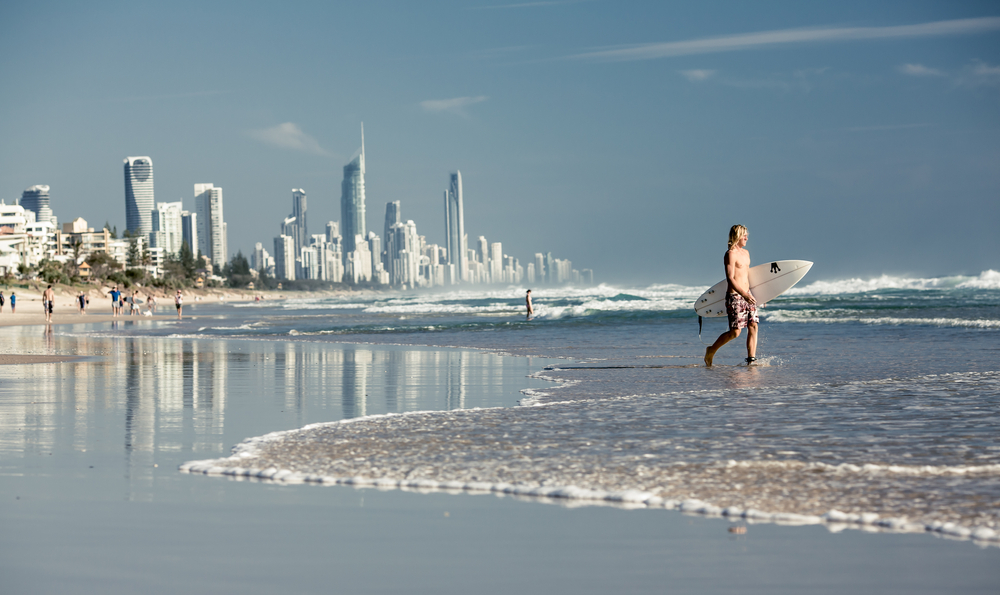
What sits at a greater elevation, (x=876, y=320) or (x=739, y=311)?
(x=739, y=311)

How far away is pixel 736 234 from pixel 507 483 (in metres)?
8.45

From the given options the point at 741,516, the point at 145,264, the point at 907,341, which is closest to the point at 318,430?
the point at 741,516

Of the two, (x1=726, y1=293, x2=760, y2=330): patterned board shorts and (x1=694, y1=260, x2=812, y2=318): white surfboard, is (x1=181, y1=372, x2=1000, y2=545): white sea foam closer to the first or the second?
(x1=726, y1=293, x2=760, y2=330): patterned board shorts

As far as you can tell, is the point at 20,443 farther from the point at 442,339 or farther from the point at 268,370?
the point at 442,339

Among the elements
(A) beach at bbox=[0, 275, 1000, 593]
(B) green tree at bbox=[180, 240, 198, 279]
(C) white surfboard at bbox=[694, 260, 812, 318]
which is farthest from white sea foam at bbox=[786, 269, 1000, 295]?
(B) green tree at bbox=[180, 240, 198, 279]

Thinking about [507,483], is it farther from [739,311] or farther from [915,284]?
[915,284]

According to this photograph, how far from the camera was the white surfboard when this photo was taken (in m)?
15.7

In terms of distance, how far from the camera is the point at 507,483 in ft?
19.0

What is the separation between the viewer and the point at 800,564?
159 inches

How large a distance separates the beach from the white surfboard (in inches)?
125

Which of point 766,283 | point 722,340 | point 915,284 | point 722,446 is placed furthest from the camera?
point 915,284

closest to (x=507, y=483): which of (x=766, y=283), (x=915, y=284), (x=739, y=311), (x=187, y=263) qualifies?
(x=739, y=311)

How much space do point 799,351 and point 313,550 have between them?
15.8 metres

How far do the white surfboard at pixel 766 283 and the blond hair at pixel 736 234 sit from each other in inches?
93.5
